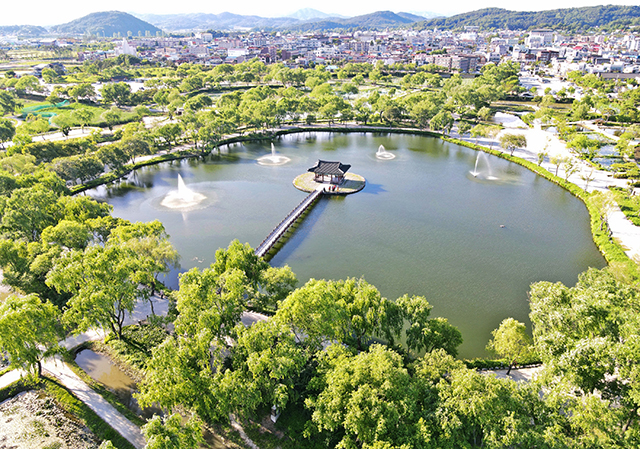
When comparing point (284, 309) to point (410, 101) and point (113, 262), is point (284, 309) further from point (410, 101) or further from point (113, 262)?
point (410, 101)

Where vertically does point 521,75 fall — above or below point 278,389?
above

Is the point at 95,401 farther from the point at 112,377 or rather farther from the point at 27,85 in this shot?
the point at 27,85

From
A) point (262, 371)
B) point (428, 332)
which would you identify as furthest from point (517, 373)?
point (262, 371)

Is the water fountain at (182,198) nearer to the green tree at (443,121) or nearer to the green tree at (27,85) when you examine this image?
the green tree at (443,121)

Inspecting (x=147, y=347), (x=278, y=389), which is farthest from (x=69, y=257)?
(x=278, y=389)

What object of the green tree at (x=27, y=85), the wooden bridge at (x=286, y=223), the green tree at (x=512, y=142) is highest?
the green tree at (x=27, y=85)

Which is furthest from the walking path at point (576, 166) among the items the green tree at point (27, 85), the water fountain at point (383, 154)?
the green tree at point (27, 85)
